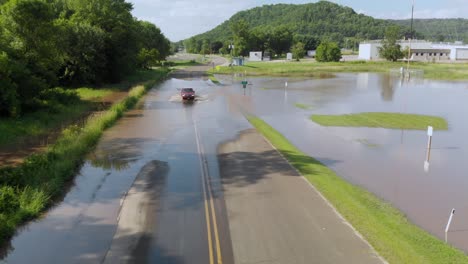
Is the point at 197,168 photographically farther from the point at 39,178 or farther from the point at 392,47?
the point at 392,47

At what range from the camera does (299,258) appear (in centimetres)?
1084

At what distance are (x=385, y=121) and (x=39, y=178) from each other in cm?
2518

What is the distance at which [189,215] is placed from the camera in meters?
13.7

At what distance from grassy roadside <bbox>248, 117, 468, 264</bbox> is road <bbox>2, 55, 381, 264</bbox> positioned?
1.42ft

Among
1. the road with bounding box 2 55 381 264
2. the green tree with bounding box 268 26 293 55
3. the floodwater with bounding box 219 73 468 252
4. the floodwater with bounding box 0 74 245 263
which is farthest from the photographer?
the green tree with bounding box 268 26 293 55

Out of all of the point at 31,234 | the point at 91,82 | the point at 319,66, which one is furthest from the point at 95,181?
the point at 319,66

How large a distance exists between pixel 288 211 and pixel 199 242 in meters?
3.53

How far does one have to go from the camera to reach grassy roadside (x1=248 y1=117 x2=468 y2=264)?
11060 mm

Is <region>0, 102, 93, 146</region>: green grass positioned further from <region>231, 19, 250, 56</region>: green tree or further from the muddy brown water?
<region>231, 19, 250, 56</region>: green tree

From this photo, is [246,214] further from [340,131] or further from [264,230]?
[340,131]

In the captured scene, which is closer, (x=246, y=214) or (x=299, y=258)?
(x=299, y=258)

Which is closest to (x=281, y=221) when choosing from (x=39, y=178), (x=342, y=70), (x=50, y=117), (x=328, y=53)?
(x=39, y=178)

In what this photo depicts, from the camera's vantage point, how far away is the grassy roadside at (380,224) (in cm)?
1106

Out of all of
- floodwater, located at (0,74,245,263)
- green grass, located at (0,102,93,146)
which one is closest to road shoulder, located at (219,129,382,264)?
floodwater, located at (0,74,245,263)
